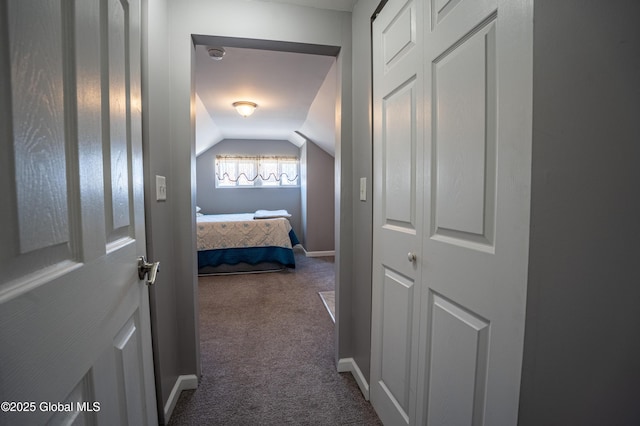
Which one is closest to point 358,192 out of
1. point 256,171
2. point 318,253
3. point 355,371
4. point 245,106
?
point 355,371

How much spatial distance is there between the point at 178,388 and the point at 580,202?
6.23 feet

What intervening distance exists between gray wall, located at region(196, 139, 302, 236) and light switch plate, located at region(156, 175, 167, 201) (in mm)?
4469

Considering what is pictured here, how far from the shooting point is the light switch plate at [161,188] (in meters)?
1.26

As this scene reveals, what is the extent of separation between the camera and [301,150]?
5.67 metres

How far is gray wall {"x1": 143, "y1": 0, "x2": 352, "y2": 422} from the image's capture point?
1264 mm

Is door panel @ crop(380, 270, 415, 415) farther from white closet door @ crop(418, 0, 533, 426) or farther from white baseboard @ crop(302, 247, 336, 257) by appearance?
white baseboard @ crop(302, 247, 336, 257)

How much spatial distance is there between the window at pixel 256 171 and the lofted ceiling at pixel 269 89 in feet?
2.45

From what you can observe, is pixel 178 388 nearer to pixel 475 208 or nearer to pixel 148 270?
pixel 148 270

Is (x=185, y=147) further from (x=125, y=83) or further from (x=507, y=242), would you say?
(x=507, y=242)

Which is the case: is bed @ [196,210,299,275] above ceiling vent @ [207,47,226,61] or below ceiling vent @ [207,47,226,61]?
below

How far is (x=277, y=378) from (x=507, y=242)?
153 cm

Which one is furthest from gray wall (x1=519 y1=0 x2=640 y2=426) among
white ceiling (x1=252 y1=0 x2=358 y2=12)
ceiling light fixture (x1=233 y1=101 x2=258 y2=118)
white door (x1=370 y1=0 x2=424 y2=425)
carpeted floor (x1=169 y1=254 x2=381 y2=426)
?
ceiling light fixture (x1=233 y1=101 x2=258 y2=118)

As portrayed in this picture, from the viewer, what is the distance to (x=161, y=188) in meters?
1.31

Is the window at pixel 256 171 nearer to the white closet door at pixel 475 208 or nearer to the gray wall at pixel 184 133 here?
the gray wall at pixel 184 133
